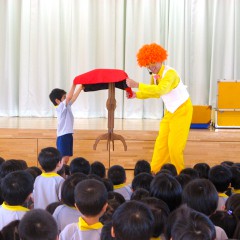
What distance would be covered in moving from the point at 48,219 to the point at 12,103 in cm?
618

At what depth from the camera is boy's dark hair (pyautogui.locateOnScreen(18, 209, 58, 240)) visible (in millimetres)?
1712

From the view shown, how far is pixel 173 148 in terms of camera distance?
4668 mm

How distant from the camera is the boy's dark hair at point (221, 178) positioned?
2.96 metres

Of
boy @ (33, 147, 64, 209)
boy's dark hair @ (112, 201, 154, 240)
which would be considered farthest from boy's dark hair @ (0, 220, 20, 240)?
Answer: boy @ (33, 147, 64, 209)

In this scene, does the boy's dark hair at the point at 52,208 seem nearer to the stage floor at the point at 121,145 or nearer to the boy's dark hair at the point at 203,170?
the boy's dark hair at the point at 203,170

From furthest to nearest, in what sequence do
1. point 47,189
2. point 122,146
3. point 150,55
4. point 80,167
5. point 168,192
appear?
point 122,146, point 150,55, point 80,167, point 47,189, point 168,192

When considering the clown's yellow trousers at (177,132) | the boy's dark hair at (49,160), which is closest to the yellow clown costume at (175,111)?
the clown's yellow trousers at (177,132)


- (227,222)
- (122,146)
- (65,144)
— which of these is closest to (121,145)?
(122,146)

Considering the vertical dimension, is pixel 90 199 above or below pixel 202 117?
below

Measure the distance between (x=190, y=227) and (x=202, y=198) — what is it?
0.68 m

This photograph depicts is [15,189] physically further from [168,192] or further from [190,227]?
[190,227]

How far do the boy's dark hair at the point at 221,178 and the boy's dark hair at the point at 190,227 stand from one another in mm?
1232

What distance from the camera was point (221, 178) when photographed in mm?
2961

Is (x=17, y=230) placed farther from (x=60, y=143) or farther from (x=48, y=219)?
(x=60, y=143)
